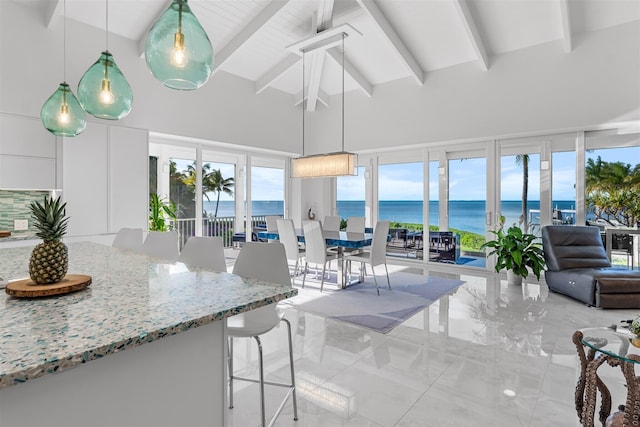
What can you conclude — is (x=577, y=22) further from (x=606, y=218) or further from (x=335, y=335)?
(x=335, y=335)

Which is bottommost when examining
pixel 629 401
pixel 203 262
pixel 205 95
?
pixel 629 401

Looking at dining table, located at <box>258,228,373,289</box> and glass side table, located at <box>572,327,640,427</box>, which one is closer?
glass side table, located at <box>572,327,640,427</box>

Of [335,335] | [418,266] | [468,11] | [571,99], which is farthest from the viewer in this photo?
[418,266]

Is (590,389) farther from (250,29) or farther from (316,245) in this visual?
(250,29)

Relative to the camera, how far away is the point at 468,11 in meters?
4.54

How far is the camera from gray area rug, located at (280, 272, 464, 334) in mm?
3604

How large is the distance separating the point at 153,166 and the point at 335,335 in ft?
14.2

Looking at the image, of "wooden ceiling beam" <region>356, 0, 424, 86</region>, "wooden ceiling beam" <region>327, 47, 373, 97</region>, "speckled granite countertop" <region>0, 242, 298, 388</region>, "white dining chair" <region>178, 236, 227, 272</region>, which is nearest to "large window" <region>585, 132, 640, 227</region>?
"wooden ceiling beam" <region>356, 0, 424, 86</region>

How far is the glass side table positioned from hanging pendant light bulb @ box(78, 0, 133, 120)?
2.95m

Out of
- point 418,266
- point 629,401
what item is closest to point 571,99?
point 418,266

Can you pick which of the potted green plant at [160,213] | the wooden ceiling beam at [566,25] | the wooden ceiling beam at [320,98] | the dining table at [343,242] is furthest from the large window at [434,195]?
the potted green plant at [160,213]

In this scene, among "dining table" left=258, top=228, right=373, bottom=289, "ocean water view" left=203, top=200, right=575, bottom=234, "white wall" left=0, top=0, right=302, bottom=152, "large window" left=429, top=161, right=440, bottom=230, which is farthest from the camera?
"large window" left=429, top=161, right=440, bottom=230

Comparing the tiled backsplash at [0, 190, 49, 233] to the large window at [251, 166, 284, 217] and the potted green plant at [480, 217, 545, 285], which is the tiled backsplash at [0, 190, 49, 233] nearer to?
the large window at [251, 166, 284, 217]

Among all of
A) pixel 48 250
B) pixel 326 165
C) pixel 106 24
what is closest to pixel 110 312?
pixel 48 250
